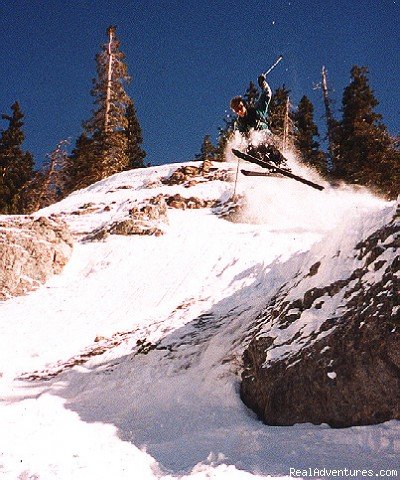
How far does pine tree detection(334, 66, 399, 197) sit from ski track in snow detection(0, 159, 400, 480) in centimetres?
240

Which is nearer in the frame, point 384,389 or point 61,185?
point 384,389

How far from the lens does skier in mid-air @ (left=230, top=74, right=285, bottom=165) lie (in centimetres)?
1085

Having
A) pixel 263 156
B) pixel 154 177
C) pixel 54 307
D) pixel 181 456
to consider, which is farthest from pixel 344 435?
pixel 154 177

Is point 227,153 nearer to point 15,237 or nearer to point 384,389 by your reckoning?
point 15,237

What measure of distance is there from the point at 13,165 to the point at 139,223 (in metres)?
22.7

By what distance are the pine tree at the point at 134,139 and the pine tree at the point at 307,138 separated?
17.5 metres

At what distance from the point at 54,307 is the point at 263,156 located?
9.69m

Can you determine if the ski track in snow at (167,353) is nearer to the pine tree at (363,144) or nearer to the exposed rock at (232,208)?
the exposed rock at (232,208)

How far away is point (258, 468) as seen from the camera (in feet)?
17.5

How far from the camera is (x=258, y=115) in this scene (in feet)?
36.6

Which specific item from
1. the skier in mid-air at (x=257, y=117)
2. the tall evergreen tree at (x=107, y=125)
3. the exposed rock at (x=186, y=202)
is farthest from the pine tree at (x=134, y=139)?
the skier in mid-air at (x=257, y=117)

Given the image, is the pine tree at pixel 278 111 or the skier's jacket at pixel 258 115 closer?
the skier's jacket at pixel 258 115

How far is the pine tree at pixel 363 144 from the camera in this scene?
76.9 feet

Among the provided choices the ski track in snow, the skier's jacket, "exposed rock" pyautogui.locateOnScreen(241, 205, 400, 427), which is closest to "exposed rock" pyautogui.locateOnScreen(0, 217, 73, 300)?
the ski track in snow
